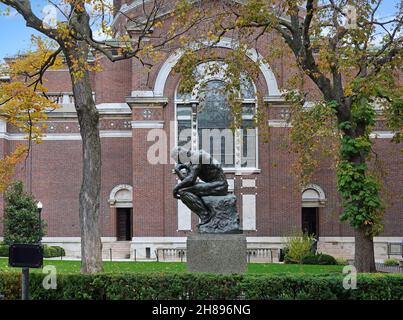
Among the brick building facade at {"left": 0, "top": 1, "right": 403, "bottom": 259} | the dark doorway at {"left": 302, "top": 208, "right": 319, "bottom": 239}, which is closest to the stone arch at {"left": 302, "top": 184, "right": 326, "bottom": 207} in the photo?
the brick building facade at {"left": 0, "top": 1, "right": 403, "bottom": 259}

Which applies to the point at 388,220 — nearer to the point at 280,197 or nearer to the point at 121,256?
the point at 280,197

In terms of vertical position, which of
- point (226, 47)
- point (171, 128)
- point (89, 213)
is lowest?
point (89, 213)

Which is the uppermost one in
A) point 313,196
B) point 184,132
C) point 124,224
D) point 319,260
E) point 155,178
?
point 184,132

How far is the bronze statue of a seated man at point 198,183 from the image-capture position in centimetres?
1781

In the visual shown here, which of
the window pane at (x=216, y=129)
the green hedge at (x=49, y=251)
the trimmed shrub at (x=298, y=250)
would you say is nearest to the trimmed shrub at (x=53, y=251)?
the green hedge at (x=49, y=251)

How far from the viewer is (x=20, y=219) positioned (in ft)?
113

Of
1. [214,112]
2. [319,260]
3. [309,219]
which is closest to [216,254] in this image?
[319,260]

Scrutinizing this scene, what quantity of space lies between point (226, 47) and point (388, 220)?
13376mm

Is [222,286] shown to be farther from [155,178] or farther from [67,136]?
[67,136]

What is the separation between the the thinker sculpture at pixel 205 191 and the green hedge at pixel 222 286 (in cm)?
457

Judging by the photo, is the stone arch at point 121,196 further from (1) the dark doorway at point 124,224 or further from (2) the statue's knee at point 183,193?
(2) the statue's knee at point 183,193

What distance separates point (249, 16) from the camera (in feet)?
66.0

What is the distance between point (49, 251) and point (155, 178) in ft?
22.9
